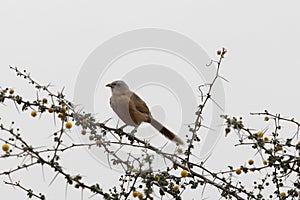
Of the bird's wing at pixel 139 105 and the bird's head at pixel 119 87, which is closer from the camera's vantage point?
the bird's wing at pixel 139 105

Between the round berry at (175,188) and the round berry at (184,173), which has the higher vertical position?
the round berry at (184,173)

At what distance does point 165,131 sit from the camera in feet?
13.9

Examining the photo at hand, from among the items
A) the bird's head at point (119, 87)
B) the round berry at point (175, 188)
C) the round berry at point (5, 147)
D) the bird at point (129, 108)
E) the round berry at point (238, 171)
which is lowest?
the round berry at point (175, 188)

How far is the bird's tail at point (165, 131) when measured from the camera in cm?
358

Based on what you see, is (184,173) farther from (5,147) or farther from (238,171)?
(5,147)

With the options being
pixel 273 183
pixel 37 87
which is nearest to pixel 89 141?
pixel 37 87

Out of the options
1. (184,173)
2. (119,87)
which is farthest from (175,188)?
(119,87)

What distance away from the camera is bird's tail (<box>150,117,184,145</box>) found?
3.58 m

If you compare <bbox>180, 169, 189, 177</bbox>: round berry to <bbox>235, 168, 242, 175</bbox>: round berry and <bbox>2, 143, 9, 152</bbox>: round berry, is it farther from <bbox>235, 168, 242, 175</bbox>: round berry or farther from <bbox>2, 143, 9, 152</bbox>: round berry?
<bbox>2, 143, 9, 152</bbox>: round berry

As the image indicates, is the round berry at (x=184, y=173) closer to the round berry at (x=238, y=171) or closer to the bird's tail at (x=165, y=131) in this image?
the round berry at (x=238, y=171)

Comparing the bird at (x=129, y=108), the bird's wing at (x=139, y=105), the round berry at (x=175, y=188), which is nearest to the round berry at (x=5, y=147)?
the round berry at (x=175, y=188)

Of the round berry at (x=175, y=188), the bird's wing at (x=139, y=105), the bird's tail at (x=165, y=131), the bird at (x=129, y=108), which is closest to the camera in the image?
the round berry at (x=175, y=188)

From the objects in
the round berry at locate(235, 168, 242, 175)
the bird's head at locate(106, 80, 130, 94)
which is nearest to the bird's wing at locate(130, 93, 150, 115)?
the bird's head at locate(106, 80, 130, 94)

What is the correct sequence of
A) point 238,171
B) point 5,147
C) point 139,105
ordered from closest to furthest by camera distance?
point 5,147, point 238,171, point 139,105
